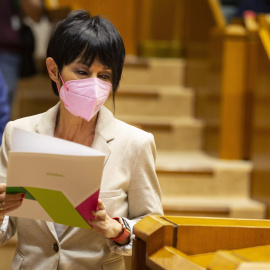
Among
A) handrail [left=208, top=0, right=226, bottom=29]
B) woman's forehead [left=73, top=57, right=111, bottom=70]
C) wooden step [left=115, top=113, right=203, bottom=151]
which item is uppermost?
handrail [left=208, top=0, right=226, bottom=29]

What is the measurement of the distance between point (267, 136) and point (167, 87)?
4.21 ft

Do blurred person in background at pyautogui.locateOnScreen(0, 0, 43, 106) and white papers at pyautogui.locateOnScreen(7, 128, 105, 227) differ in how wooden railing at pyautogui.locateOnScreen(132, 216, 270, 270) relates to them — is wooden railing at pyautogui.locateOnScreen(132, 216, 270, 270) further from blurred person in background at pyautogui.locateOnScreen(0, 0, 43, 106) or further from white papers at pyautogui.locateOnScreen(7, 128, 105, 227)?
blurred person in background at pyautogui.locateOnScreen(0, 0, 43, 106)

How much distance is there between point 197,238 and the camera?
1.35m

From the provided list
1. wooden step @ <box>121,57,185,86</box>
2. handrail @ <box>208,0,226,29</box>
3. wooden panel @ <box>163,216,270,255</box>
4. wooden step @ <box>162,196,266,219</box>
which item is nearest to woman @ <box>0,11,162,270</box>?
wooden panel @ <box>163,216,270,255</box>

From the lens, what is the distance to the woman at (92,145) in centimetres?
163

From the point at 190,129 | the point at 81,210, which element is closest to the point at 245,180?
the point at 190,129

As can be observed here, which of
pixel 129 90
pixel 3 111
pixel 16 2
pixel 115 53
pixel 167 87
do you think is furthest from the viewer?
pixel 167 87

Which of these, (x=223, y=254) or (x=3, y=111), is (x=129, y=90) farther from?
(x=223, y=254)

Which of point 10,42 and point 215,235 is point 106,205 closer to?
point 215,235

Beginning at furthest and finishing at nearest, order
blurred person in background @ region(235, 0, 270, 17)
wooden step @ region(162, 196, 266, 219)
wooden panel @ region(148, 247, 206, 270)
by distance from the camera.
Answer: blurred person in background @ region(235, 0, 270, 17), wooden step @ region(162, 196, 266, 219), wooden panel @ region(148, 247, 206, 270)

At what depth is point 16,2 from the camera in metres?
3.75

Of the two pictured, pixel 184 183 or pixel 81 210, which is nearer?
pixel 81 210

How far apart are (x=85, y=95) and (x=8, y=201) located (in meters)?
0.36

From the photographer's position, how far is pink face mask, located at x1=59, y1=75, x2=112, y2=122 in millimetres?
1613
